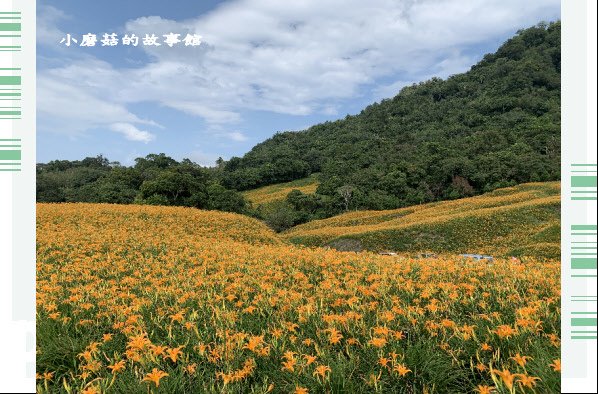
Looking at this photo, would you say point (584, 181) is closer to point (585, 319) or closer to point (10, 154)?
point (585, 319)

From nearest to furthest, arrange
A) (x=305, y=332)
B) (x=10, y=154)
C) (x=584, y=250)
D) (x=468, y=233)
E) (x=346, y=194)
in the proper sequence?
(x=584, y=250) → (x=10, y=154) → (x=305, y=332) → (x=468, y=233) → (x=346, y=194)

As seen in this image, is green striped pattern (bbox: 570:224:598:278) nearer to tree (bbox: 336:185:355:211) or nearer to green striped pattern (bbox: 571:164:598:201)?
green striped pattern (bbox: 571:164:598:201)

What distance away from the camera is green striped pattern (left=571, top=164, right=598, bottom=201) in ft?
4.62

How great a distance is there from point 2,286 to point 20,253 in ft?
0.50

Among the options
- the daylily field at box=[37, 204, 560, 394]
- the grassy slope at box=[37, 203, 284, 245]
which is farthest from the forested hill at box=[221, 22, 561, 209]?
the daylily field at box=[37, 204, 560, 394]

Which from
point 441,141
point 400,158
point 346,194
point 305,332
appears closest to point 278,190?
point 400,158

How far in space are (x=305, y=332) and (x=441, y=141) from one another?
5401 centimetres

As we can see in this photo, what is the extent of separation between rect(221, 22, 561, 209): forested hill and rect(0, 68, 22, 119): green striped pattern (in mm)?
20947

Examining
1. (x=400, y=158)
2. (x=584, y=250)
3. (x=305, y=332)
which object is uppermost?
(x=400, y=158)

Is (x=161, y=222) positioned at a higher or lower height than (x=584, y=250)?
lower

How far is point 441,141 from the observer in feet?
173

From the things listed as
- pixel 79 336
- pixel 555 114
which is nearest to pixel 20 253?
pixel 79 336

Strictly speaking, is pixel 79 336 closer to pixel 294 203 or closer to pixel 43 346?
pixel 43 346

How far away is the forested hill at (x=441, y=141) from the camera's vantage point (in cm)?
3831
